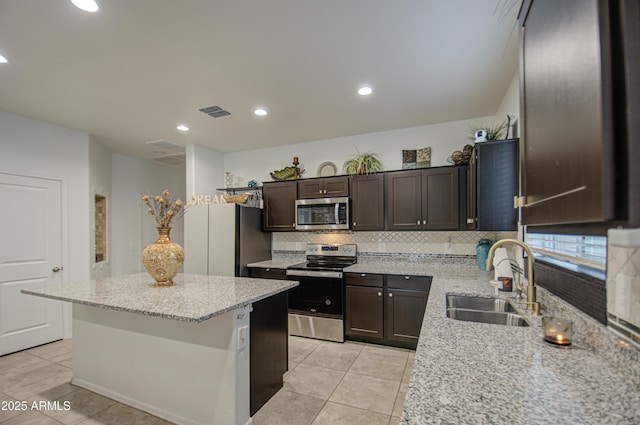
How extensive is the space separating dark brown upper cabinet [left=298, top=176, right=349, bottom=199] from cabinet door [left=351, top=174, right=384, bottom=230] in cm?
13

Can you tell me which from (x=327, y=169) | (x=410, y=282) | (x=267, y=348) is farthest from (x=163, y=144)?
(x=410, y=282)

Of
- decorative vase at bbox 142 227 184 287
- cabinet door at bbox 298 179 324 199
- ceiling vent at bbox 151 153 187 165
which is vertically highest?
ceiling vent at bbox 151 153 187 165

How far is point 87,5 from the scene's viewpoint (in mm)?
1768

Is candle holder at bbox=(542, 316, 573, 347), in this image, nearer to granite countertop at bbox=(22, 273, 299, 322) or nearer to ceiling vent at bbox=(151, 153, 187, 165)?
granite countertop at bbox=(22, 273, 299, 322)

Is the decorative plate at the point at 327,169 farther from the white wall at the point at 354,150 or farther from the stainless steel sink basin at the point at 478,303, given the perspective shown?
the stainless steel sink basin at the point at 478,303

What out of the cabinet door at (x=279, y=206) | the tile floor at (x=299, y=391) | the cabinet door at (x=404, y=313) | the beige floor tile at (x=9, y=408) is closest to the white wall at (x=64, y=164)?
the tile floor at (x=299, y=391)

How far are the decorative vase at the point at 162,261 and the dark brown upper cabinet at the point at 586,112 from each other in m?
2.49

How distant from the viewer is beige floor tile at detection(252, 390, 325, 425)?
217cm

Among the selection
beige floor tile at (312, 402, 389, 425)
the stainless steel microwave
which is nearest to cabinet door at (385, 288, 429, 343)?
the stainless steel microwave

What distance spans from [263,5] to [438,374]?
81.7 inches

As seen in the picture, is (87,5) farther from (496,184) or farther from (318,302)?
(318,302)

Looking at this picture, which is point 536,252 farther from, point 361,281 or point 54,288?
point 54,288

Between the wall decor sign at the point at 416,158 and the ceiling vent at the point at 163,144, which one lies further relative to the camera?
the ceiling vent at the point at 163,144

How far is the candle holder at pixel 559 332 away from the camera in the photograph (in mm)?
1197
